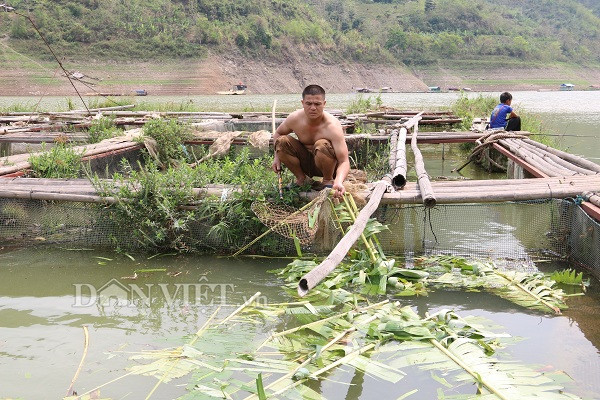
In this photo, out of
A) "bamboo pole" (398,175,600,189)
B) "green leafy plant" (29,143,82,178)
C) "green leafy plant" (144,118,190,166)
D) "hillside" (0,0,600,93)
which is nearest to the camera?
"bamboo pole" (398,175,600,189)

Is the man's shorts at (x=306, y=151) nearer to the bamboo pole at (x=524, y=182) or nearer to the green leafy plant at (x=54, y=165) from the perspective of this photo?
the bamboo pole at (x=524, y=182)

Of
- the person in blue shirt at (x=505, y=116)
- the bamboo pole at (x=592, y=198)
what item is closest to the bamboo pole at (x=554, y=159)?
the person in blue shirt at (x=505, y=116)

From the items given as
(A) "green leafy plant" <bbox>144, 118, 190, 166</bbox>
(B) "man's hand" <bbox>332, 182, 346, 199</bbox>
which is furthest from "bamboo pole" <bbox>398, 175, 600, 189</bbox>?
(A) "green leafy plant" <bbox>144, 118, 190, 166</bbox>

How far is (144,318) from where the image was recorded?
3.41 m

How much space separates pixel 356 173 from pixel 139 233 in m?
1.78

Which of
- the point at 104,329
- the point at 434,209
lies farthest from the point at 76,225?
the point at 434,209

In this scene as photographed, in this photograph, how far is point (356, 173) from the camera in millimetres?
4969

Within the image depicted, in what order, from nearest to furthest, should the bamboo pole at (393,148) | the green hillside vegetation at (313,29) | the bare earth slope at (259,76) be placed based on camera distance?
1. the bamboo pole at (393,148)
2. the bare earth slope at (259,76)
3. the green hillside vegetation at (313,29)

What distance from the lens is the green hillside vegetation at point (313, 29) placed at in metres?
41.6

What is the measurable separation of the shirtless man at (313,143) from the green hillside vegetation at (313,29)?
2110 centimetres

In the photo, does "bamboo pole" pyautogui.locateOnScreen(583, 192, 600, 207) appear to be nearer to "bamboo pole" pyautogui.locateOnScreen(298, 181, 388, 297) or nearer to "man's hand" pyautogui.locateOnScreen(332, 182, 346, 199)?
"bamboo pole" pyautogui.locateOnScreen(298, 181, 388, 297)

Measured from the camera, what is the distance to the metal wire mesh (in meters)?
4.48

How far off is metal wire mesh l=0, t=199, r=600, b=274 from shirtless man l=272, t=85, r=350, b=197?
490 millimetres

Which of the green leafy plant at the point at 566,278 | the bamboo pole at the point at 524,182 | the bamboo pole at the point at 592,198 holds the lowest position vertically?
the green leafy plant at the point at 566,278
